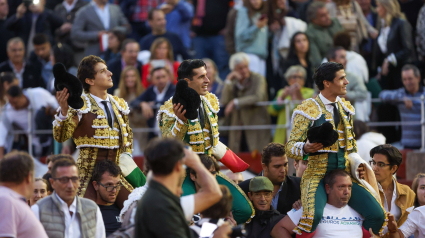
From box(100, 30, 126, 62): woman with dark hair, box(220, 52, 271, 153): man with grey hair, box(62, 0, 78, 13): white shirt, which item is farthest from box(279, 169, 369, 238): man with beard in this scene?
box(62, 0, 78, 13): white shirt

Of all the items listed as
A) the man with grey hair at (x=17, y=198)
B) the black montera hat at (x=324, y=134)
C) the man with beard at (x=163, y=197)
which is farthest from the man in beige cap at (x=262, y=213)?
the man with grey hair at (x=17, y=198)

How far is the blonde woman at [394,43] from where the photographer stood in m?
10.6

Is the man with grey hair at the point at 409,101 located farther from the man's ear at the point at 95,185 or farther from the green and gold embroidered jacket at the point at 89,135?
the man's ear at the point at 95,185

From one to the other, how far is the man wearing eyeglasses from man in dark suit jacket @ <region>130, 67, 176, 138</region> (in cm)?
372

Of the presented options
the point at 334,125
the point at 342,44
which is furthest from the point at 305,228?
the point at 342,44

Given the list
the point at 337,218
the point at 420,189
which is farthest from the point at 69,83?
the point at 420,189

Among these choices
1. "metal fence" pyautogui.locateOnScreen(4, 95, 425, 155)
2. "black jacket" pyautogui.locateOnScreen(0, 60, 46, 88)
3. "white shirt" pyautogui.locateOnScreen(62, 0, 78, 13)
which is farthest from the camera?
"white shirt" pyautogui.locateOnScreen(62, 0, 78, 13)

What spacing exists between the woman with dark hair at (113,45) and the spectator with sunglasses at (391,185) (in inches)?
236

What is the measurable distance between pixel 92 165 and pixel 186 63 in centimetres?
137

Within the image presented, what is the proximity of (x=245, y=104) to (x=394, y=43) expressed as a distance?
8.69ft

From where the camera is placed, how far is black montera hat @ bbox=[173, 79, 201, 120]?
596 centimetres

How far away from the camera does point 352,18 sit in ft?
37.3

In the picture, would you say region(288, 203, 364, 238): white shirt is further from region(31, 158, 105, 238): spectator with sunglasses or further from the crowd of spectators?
the crowd of spectators

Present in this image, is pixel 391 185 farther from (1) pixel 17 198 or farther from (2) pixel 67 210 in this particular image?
(1) pixel 17 198
